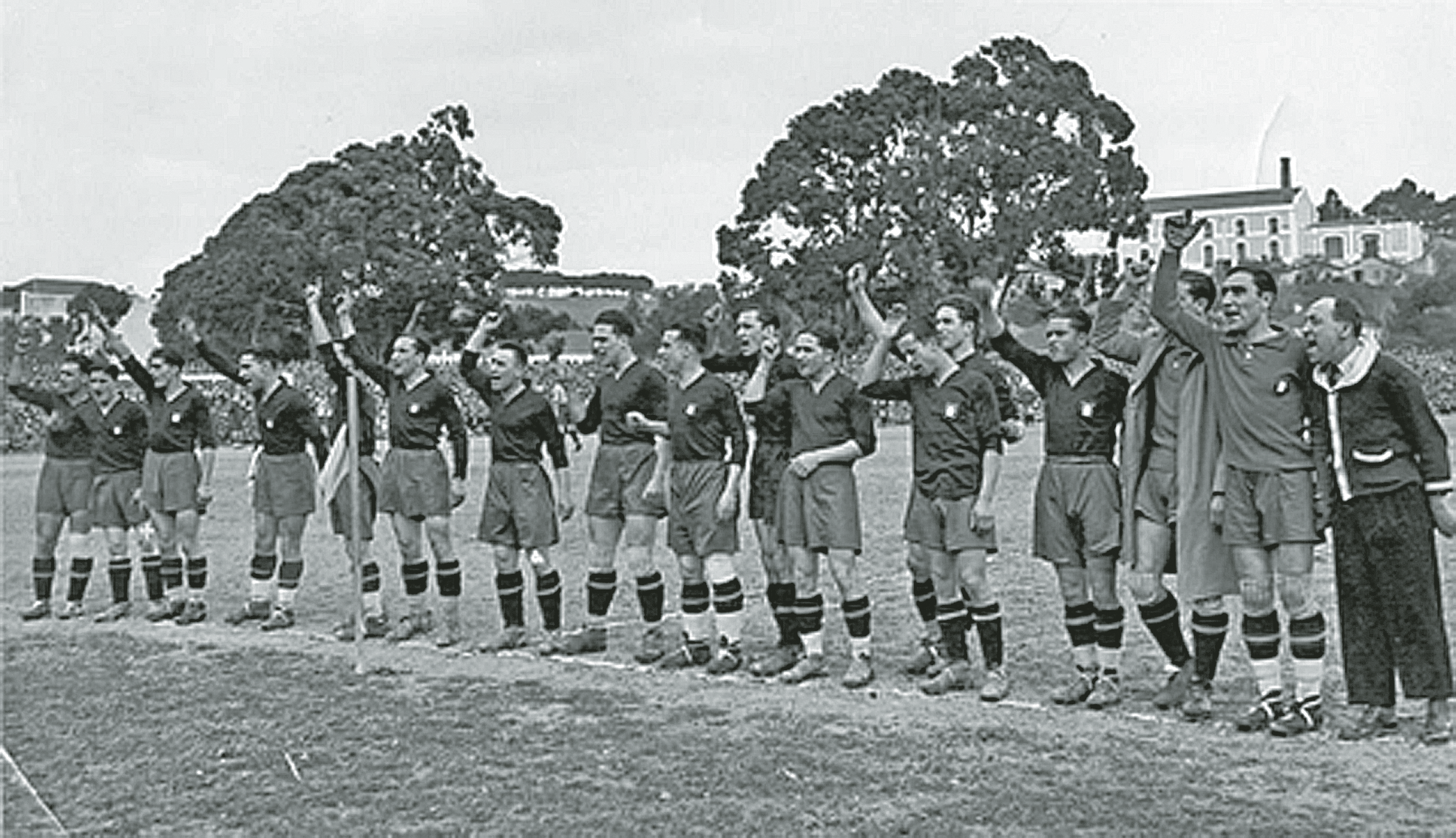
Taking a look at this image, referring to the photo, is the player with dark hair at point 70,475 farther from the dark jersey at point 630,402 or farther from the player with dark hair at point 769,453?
the player with dark hair at point 769,453

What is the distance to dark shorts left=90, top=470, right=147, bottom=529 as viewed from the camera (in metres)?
11.7

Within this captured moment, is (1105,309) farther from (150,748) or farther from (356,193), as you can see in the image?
(356,193)

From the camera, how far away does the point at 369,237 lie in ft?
87.7

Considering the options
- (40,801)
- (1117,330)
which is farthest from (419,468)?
(40,801)

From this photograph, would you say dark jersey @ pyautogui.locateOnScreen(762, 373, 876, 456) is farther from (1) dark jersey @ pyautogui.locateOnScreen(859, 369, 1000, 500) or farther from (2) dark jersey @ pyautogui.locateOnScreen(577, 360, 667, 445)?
(2) dark jersey @ pyautogui.locateOnScreen(577, 360, 667, 445)

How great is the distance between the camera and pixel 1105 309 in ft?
27.3

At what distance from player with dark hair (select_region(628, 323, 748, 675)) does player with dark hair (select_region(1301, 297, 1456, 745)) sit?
322 cm

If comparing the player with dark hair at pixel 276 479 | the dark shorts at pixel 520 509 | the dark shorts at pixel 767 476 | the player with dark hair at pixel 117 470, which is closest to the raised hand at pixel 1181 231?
the dark shorts at pixel 767 476

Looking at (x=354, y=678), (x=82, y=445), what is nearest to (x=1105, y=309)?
(x=354, y=678)

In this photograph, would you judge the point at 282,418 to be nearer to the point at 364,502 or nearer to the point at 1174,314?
the point at 364,502

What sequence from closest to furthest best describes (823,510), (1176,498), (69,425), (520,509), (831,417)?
1. (1176,498)
2. (823,510)
3. (831,417)
4. (520,509)
5. (69,425)

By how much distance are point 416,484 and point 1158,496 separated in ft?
15.6

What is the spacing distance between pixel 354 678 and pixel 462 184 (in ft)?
76.1

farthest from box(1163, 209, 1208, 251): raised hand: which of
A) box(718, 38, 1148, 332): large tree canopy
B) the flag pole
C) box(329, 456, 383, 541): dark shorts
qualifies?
box(718, 38, 1148, 332): large tree canopy
